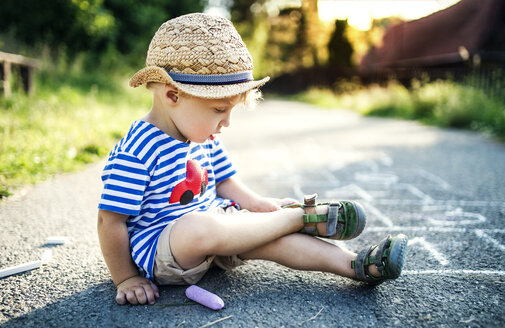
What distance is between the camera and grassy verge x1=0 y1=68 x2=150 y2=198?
334 centimetres

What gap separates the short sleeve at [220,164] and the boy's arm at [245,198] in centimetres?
4

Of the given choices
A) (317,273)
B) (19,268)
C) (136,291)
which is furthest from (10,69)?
(317,273)

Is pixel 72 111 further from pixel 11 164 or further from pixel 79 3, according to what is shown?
pixel 79 3

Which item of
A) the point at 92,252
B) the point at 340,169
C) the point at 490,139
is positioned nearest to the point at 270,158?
the point at 340,169

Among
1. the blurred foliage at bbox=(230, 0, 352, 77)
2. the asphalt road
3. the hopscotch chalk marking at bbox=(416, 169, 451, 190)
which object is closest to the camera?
the asphalt road

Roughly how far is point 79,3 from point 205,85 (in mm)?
7072

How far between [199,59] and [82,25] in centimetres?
751

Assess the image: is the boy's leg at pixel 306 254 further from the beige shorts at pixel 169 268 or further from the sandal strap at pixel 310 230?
the beige shorts at pixel 169 268

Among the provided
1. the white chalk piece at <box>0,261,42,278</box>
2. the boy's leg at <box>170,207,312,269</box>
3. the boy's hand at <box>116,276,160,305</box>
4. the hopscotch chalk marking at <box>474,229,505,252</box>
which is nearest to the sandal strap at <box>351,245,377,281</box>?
the boy's leg at <box>170,207,312,269</box>

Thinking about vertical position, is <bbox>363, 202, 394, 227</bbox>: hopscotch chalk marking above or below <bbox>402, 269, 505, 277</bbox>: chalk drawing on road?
above

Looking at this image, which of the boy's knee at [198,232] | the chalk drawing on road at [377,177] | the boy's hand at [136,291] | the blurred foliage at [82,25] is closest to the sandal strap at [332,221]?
the boy's knee at [198,232]

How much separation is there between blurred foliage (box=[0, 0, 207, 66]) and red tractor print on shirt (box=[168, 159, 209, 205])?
694 centimetres

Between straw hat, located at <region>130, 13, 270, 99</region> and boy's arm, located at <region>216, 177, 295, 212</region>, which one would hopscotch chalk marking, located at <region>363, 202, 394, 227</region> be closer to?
boy's arm, located at <region>216, 177, 295, 212</region>

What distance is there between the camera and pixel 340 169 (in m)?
4.17
